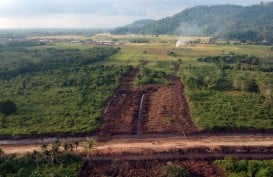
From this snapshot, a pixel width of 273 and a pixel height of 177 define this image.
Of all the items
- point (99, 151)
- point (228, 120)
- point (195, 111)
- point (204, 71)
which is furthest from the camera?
point (204, 71)

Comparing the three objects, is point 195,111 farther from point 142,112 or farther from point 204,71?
point 204,71

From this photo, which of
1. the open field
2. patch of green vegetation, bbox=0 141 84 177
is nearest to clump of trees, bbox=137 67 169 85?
the open field

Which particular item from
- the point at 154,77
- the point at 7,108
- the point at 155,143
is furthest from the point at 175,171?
the point at 154,77

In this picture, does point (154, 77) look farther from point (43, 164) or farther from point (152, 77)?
point (43, 164)

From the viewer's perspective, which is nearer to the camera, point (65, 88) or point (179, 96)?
point (179, 96)

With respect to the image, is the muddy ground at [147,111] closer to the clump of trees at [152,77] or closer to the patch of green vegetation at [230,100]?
the patch of green vegetation at [230,100]

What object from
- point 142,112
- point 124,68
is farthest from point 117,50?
point 142,112
